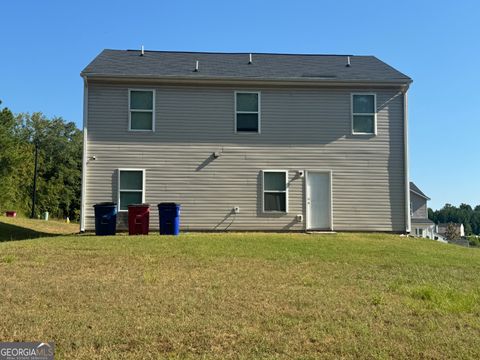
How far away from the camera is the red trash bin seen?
14852 mm

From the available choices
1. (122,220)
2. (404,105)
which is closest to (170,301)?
(122,220)

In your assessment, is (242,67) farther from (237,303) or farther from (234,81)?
(237,303)

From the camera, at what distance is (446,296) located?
691 centimetres

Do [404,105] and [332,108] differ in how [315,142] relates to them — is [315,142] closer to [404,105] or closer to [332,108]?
[332,108]

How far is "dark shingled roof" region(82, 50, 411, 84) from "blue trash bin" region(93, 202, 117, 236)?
14.1ft

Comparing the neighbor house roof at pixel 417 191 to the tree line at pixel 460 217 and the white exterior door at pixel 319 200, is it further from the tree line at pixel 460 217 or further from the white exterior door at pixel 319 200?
the tree line at pixel 460 217

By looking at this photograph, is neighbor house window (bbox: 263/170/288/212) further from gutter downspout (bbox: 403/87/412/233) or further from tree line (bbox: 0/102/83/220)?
tree line (bbox: 0/102/83/220)

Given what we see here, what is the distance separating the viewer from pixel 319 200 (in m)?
16.5

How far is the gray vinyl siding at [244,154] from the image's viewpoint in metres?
16.1

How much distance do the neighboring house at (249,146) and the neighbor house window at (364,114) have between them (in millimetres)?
33

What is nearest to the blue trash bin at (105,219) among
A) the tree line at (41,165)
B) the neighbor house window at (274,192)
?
the neighbor house window at (274,192)

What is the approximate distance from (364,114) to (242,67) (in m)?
4.50

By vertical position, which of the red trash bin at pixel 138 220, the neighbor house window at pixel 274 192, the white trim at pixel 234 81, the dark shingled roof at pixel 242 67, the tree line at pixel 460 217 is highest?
the dark shingled roof at pixel 242 67

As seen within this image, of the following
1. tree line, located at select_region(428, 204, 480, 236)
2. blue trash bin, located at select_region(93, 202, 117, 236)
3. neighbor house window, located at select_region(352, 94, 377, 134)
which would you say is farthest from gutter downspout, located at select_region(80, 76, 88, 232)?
tree line, located at select_region(428, 204, 480, 236)
